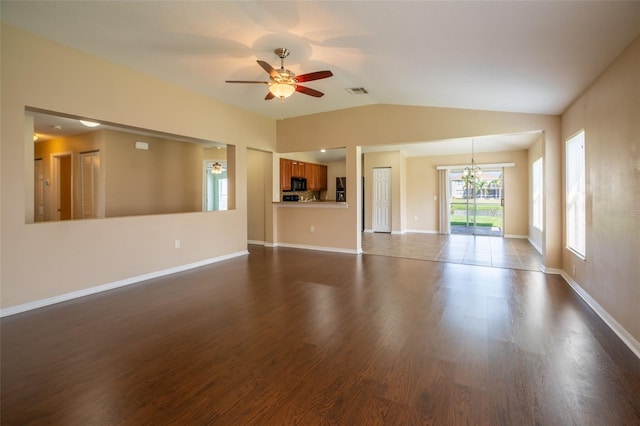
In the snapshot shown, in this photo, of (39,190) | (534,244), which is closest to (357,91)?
(534,244)

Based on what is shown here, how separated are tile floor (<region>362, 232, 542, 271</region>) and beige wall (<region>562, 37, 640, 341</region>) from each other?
78.1 inches

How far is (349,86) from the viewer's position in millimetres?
4723

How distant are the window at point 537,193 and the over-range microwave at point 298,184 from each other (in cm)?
580

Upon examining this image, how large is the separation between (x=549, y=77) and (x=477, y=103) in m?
1.41

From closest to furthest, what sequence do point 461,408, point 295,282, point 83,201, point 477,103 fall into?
point 461,408 → point 295,282 → point 477,103 → point 83,201

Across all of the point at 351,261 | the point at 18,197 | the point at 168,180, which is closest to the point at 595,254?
the point at 351,261

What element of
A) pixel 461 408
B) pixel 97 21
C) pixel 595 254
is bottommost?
pixel 461 408

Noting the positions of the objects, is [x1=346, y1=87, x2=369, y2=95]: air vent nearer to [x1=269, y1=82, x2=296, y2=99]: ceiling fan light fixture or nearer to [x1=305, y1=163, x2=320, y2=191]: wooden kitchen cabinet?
[x1=269, y1=82, x2=296, y2=99]: ceiling fan light fixture

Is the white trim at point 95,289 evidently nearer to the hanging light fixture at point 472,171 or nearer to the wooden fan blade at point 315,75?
the wooden fan blade at point 315,75

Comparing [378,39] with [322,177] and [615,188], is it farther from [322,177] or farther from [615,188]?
[322,177]

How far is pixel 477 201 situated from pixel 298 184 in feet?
17.9

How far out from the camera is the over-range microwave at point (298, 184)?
333 inches

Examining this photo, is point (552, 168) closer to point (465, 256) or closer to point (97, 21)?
point (465, 256)

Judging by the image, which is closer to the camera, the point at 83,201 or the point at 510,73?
the point at 510,73
